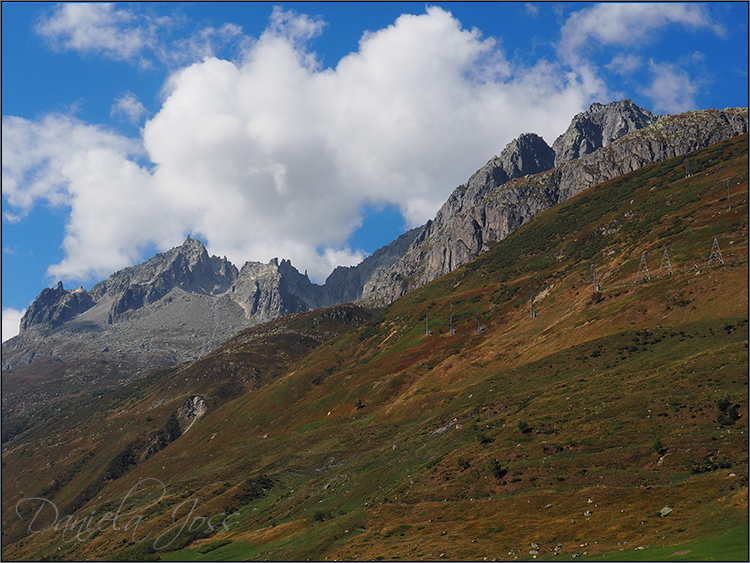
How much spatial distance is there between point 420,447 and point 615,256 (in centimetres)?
9560

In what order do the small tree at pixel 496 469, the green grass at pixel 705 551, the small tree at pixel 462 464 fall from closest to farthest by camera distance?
the green grass at pixel 705 551, the small tree at pixel 496 469, the small tree at pixel 462 464

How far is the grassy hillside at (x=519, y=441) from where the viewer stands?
3728 cm

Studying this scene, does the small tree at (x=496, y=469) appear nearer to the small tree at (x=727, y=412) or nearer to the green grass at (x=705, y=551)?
the small tree at (x=727, y=412)

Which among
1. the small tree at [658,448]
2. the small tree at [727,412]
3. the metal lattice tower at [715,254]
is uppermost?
the metal lattice tower at [715,254]

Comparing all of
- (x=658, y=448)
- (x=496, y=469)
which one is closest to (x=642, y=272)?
(x=658, y=448)

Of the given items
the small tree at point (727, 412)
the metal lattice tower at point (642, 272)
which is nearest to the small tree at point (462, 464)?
the small tree at point (727, 412)

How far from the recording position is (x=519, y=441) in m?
54.5

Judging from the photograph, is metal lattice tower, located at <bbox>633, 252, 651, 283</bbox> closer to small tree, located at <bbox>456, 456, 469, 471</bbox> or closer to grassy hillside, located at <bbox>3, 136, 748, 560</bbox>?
grassy hillside, located at <bbox>3, 136, 748, 560</bbox>

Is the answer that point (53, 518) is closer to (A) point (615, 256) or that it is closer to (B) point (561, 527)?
(B) point (561, 527)

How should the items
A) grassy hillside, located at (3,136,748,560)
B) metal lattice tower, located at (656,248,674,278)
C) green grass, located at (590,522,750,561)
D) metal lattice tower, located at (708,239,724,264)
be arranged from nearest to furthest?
green grass, located at (590,522,750,561) → grassy hillside, located at (3,136,748,560) → metal lattice tower, located at (708,239,724,264) → metal lattice tower, located at (656,248,674,278)

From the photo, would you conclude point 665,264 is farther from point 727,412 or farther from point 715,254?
point 727,412

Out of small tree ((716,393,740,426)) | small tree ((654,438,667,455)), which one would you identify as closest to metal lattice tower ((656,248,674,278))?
small tree ((716,393,740,426))

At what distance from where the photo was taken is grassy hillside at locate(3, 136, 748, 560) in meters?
37.3

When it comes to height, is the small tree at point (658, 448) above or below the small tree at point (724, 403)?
below
